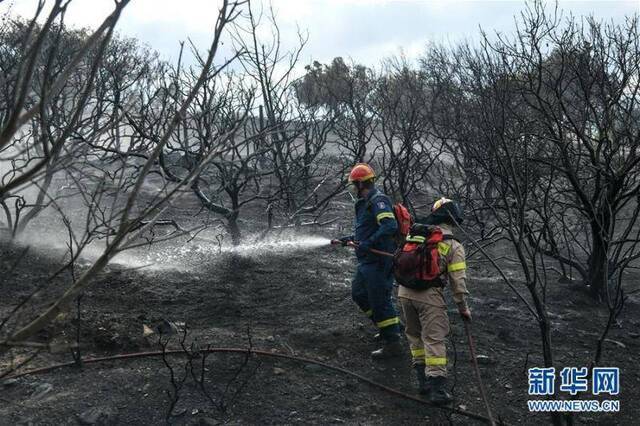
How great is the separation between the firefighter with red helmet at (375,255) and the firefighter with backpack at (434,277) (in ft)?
2.34

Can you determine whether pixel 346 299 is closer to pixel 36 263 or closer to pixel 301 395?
pixel 301 395

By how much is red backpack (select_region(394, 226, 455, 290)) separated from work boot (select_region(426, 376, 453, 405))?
2.27 feet

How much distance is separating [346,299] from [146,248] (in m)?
4.05

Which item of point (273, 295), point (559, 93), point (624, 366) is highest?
point (559, 93)

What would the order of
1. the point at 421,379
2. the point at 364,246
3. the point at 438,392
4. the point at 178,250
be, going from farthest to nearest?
the point at 178,250, the point at 364,246, the point at 421,379, the point at 438,392

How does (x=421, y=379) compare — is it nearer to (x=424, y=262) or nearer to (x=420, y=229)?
(x=424, y=262)

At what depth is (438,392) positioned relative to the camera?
4523mm

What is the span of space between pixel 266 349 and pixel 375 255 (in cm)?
131

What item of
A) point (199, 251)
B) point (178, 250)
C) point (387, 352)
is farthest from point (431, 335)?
point (178, 250)

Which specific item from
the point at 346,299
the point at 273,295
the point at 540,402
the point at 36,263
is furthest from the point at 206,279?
the point at 540,402

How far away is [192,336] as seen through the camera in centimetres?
573

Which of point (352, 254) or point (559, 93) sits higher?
point (559, 93)

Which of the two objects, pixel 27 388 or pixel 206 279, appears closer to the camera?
pixel 27 388

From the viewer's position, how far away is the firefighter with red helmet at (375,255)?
5.39 meters
